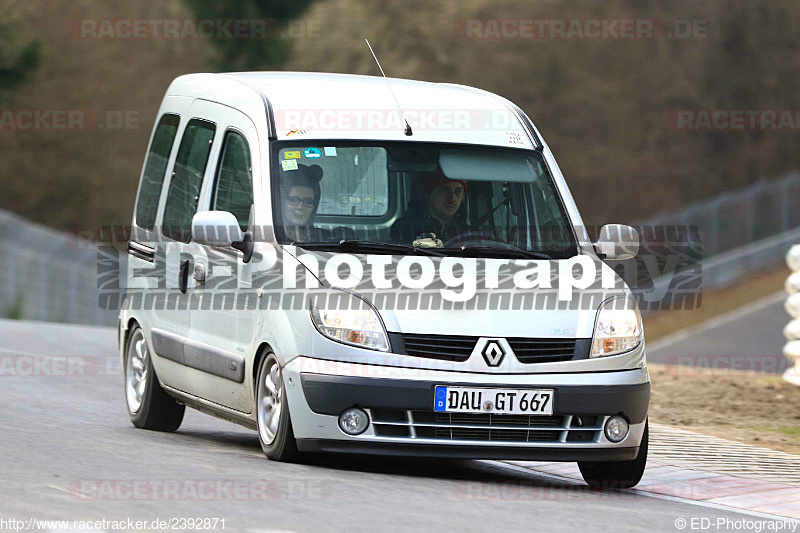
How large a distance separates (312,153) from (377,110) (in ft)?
1.84

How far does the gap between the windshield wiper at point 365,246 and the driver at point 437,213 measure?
0.15 meters

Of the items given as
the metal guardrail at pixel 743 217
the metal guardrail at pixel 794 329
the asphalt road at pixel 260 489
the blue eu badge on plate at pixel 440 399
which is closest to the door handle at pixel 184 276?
the asphalt road at pixel 260 489

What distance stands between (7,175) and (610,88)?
63.4 ft

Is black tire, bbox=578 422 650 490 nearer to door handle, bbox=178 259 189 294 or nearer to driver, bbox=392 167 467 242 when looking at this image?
driver, bbox=392 167 467 242

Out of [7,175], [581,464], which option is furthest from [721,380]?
[7,175]

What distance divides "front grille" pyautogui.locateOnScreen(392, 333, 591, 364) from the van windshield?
29.1 inches

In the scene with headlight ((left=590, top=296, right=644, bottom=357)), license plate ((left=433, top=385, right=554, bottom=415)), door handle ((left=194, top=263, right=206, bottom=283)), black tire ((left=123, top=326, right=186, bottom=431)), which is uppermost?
door handle ((left=194, top=263, right=206, bottom=283))

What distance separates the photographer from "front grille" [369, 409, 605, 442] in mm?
8234

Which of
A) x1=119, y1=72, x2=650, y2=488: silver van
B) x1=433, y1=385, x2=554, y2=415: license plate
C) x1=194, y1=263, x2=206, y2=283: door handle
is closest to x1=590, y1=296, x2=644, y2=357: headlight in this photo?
x1=119, y1=72, x2=650, y2=488: silver van

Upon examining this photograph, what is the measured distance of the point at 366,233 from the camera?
8.98 metres

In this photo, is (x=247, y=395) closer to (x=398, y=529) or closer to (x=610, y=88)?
(x=398, y=529)

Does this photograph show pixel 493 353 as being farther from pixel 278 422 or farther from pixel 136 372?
pixel 136 372

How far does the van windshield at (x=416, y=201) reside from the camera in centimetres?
895

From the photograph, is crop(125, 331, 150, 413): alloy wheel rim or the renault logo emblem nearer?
the renault logo emblem
